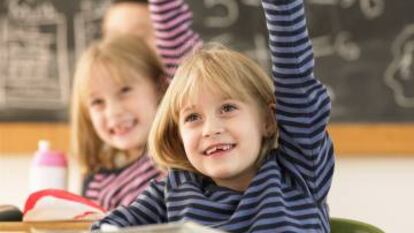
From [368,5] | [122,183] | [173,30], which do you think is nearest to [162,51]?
[173,30]

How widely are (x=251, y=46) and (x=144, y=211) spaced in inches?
49.1

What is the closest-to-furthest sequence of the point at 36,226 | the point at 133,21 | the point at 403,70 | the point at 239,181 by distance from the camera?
the point at 36,226, the point at 239,181, the point at 133,21, the point at 403,70

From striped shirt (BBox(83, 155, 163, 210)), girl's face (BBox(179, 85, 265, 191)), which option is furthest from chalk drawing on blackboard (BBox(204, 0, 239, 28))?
girl's face (BBox(179, 85, 265, 191))

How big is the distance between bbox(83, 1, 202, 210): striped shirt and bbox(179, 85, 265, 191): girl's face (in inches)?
20.6

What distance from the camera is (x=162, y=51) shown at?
169cm

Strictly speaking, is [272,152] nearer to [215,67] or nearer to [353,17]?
[215,67]

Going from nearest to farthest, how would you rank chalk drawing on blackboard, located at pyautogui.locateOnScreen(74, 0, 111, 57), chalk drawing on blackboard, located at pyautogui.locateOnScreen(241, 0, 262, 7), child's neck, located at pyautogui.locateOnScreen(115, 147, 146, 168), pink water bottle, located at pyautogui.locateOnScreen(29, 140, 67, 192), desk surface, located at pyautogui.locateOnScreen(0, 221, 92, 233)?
desk surface, located at pyautogui.locateOnScreen(0, 221, 92, 233) → pink water bottle, located at pyautogui.locateOnScreen(29, 140, 67, 192) → child's neck, located at pyautogui.locateOnScreen(115, 147, 146, 168) → chalk drawing on blackboard, located at pyautogui.locateOnScreen(241, 0, 262, 7) → chalk drawing on blackboard, located at pyautogui.locateOnScreen(74, 0, 111, 57)

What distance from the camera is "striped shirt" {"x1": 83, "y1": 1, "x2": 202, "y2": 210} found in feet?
5.42

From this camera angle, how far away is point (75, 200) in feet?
4.12

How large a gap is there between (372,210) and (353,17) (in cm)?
56

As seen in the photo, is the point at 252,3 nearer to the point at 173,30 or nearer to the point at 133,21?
the point at 133,21

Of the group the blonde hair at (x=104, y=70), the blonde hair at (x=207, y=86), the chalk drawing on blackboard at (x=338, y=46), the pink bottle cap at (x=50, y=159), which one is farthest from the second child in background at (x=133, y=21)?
the blonde hair at (x=207, y=86)

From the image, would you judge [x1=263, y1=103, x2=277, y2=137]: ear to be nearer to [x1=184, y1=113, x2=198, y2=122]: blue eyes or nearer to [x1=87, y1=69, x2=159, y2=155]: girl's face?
[x1=184, y1=113, x2=198, y2=122]: blue eyes

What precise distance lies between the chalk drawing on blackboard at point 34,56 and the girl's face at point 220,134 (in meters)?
1.41
